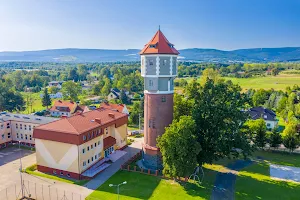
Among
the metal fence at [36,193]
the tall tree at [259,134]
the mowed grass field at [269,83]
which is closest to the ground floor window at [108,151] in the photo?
the metal fence at [36,193]

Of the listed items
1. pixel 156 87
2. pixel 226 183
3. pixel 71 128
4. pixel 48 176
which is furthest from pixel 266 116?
pixel 48 176

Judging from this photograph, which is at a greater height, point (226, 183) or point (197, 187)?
→ point (197, 187)

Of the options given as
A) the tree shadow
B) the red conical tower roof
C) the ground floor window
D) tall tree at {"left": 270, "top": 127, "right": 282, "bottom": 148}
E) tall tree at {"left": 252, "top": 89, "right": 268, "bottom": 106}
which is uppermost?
the red conical tower roof

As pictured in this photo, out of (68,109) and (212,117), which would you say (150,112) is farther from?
(68,109)

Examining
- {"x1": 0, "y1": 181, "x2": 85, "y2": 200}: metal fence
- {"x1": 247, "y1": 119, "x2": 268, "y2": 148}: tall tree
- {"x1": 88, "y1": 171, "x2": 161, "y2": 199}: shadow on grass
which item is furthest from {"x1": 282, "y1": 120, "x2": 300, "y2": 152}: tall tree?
{"x1": 0, "y1": 181, "x2": 85, "y2": 200}: metal fence

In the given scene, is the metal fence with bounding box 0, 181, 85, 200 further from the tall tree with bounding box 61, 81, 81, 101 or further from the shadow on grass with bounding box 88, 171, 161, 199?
the tall tree with bounding box 61, 81, 81, 101

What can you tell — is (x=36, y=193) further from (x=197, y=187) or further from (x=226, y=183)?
(x=226, y=183)

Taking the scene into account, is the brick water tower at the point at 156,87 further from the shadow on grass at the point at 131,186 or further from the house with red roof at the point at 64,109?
the house with red roof at the point at 64,109
